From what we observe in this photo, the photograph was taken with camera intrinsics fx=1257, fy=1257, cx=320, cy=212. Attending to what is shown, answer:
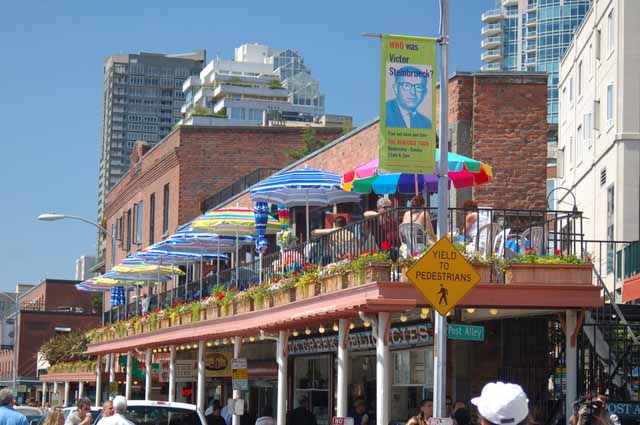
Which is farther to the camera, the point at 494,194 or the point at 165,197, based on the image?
the point at 165,197

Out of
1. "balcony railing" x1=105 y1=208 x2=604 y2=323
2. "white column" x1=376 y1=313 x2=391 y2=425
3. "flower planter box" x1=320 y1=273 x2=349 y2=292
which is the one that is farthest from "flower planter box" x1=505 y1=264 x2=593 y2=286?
"flower planter box" x1=320 y1=273 x2=349 y2=292

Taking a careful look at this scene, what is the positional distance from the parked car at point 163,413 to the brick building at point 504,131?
8887mm

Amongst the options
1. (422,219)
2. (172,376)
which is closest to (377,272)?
(422,219)

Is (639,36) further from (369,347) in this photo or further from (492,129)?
(369,347)

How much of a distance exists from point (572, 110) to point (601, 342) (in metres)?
36.5

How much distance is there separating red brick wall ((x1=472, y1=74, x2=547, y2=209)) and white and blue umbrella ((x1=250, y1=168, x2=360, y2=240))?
294cm

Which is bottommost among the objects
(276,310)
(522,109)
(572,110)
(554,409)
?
(554,409)

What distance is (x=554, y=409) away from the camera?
19.4 meters

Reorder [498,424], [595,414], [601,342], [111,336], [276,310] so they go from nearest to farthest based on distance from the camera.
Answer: [498,424]
[595,414]
[601,342]
[276,310]
[111,336]

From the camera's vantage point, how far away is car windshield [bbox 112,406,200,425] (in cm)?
1772

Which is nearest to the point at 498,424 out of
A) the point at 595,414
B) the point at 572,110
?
the point at 595,414

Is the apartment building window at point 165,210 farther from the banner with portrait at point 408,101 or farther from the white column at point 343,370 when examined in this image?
the banner with portrait at point 408,101

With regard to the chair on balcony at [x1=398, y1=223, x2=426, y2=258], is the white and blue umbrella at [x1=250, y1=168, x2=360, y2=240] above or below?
above

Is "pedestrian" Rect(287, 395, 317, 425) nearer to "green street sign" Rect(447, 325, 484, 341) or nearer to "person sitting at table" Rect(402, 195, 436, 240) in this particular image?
"person sitting at table" Rect(402, 195, 436, 240)
